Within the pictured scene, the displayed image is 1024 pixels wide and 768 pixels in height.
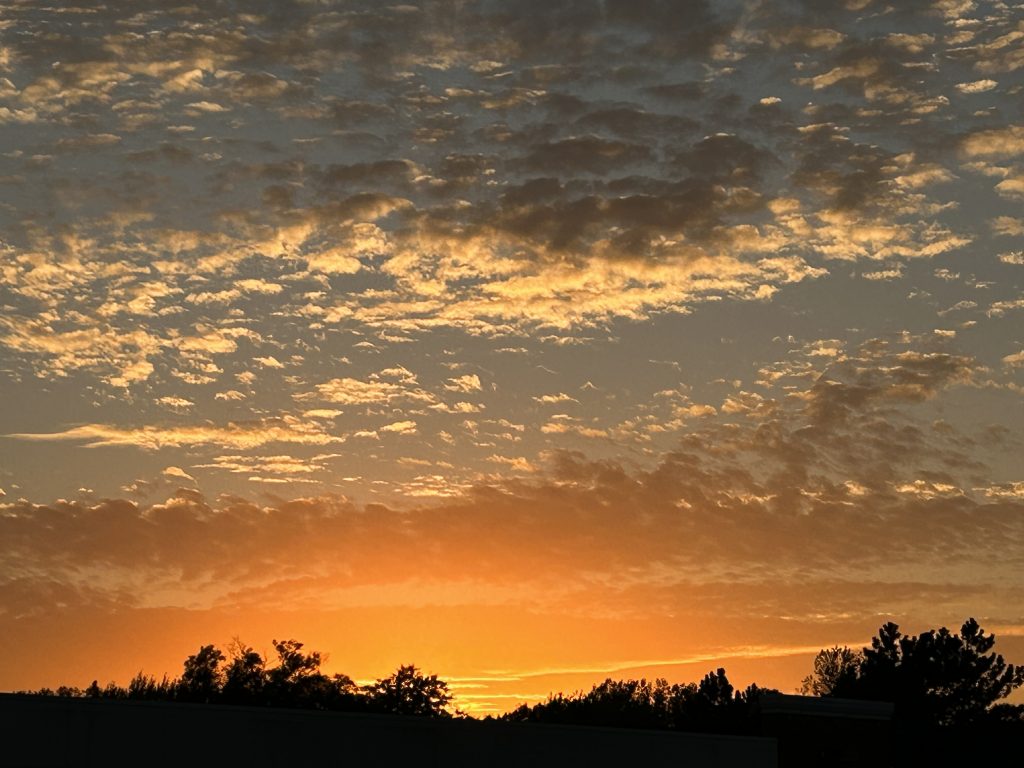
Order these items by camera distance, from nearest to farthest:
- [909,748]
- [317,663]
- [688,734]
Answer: [688,734], [909,748], [317,663]

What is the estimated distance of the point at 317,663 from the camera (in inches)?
4761

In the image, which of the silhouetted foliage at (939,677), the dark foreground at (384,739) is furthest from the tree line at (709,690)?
the dark foreground at (384,739)

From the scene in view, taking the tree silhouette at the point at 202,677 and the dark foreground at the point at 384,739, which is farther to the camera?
the tree silhouette at the point at 202,677

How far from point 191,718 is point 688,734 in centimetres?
1675

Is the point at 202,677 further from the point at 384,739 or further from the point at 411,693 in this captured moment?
the point at 384,739

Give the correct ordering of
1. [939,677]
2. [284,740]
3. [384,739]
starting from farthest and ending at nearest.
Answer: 1. [939,677]
2. [384,739]
3. [284,740]

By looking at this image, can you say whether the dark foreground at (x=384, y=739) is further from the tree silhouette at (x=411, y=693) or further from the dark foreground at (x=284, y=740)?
the tree silhouette at (x=411, y=693)

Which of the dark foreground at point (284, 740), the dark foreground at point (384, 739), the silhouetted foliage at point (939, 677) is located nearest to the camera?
the dark foreground at point (284, 740)

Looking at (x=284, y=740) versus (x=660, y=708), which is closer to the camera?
(x=284, y=740)

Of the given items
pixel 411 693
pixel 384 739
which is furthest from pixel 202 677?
pixel 384 739

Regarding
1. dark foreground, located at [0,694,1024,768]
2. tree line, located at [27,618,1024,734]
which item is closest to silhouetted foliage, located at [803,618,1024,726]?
tree line, located at [27,618,1024,734]

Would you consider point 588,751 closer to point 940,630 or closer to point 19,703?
point 19,703

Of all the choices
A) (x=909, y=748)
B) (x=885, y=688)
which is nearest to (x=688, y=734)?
(x=909, y=748)

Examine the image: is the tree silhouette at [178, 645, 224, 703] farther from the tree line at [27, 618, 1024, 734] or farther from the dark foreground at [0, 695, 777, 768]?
the dark foreground at [0, 695, 777, 768]
